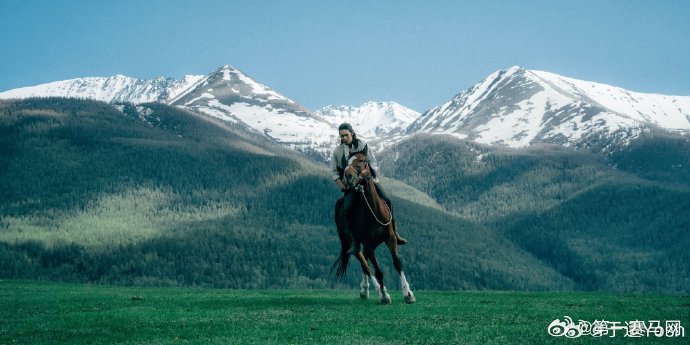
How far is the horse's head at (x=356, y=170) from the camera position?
22.0 m

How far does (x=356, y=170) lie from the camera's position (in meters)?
22.4

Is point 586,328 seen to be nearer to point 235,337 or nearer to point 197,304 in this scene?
point 235,337

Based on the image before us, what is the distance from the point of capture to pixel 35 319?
1772 centimetres

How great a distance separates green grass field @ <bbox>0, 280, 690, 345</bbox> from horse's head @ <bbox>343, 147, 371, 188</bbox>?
3.91 metres

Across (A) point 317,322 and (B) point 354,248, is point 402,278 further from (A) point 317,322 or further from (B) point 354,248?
(A) point 317,322

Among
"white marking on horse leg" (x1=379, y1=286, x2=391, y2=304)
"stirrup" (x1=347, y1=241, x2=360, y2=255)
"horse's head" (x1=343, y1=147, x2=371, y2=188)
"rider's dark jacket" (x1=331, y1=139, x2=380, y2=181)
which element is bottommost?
"white marking on horse leg" (x1=379, y1=286, x2=391, y2=304)

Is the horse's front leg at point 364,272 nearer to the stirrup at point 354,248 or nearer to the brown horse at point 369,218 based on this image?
the stirrup at point 354,248

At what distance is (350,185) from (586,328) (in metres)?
9.60

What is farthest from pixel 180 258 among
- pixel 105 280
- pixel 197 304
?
pixel 197 304

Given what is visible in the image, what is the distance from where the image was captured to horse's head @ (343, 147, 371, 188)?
867 inches

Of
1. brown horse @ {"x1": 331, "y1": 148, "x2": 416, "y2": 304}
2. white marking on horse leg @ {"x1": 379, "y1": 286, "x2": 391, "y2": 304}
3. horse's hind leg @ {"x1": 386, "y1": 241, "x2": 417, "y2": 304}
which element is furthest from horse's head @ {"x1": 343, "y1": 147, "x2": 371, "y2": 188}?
white marking on horse leg @ {"x1": 379, "y1": 286, "x2": 391, "y2": 304}

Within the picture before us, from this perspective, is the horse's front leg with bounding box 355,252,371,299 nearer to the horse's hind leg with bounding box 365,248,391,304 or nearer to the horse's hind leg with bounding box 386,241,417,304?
the horse's hind leg with bounding box 365,248,391,304

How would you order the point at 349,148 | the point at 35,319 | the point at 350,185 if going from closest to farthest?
the point at 35,319 < the point at 350,185 < the point at 349,148

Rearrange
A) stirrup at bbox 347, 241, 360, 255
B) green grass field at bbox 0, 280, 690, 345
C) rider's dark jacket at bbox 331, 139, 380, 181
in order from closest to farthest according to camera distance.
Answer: green grass field at bbox 0, 280, 690, 345
stirrup at bbox 347, 241, 360, 255
rider's dark jacket at bbox 331, 139, 380, 181
